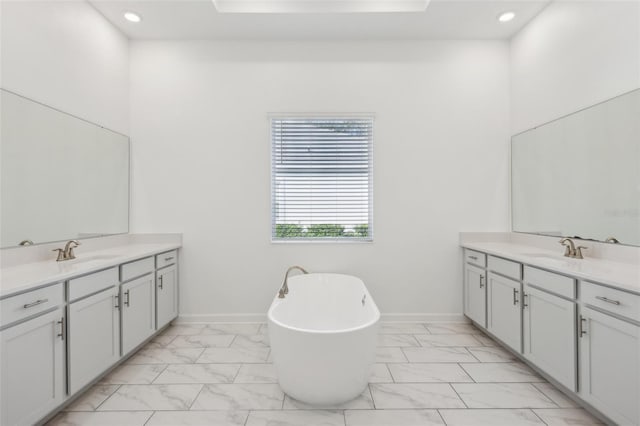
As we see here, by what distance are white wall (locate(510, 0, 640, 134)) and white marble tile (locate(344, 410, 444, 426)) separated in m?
2.59

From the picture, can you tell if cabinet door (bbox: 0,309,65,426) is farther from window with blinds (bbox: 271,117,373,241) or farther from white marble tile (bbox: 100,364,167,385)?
window with blinds (bbox: 271,117,373,241)

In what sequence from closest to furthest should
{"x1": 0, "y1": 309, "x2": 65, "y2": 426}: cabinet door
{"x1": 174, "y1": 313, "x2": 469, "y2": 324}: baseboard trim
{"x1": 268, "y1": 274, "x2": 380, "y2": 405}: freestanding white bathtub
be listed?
1. {"x1": 0, "y1": 309, "x2": 65, "y2": 426}: cabinet door
2. {"x1": 268, "y1": 274, "x2": 380, "y2": 405}: freestanding white bathtub
3. {"x1": 174, "y1": 313, "x2": 469, "y2": 324}: baseboard trim

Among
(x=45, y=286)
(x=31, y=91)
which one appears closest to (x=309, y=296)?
(x=45, y=286)

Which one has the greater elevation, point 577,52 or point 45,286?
point 577,52

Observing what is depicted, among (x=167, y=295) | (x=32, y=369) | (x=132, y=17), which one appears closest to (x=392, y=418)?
(x=32, y=369)

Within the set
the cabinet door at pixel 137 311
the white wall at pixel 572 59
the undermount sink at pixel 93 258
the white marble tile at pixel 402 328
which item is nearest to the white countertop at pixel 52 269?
the undermount sink at pixel 93 258

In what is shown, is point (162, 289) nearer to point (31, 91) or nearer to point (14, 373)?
point (14, 373)

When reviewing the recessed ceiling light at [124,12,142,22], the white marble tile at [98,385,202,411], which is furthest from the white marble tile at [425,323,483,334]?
the recessed ceiling light at [124,12,142,22]

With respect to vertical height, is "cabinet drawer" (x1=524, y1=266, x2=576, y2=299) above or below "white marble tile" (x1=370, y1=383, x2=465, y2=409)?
above

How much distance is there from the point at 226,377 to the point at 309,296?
978 millimetres

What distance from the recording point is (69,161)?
2.44 meters

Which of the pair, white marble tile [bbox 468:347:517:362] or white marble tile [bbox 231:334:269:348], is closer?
white marble tile [bbox 468:347:517:362]

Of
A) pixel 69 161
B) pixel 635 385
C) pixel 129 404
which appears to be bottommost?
pixel 129 404

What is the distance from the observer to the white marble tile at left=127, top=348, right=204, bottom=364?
2.39 meters
